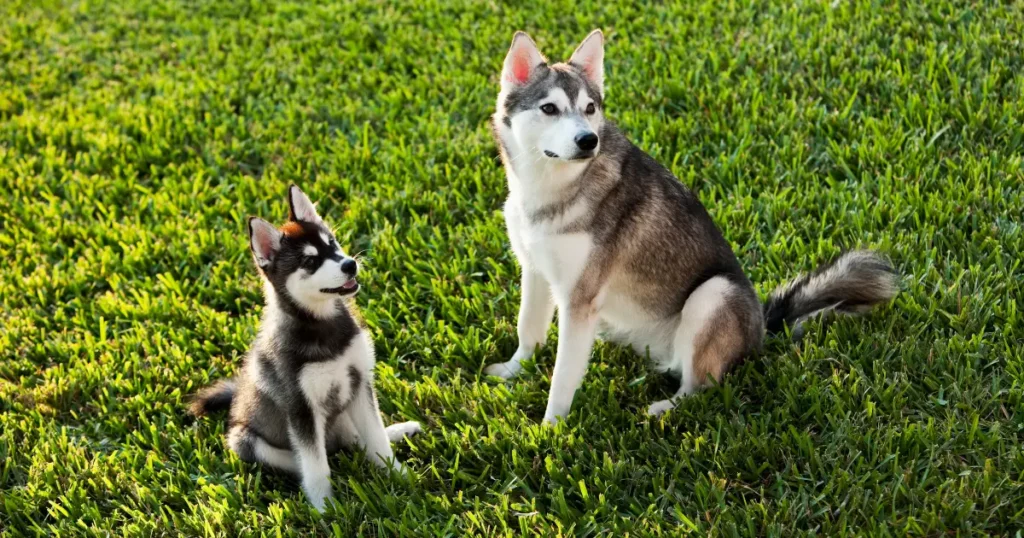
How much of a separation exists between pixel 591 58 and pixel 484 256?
1.69 m

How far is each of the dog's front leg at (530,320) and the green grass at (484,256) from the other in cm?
17

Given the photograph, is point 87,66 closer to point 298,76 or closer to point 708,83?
point 298,76

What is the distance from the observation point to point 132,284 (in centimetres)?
601

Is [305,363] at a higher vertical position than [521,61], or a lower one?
lower

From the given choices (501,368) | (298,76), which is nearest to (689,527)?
(501,368)

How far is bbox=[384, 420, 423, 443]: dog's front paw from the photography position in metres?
4.61

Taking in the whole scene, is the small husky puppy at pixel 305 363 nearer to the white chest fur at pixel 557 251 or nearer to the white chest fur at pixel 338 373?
the white chest fur at pixel 338 373

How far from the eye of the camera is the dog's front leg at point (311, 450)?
406cm

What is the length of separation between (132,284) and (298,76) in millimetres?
2576

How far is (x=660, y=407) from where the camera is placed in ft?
14.8

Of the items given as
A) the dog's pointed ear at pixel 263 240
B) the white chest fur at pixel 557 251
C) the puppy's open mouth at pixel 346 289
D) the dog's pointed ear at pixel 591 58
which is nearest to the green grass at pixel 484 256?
the white chest fur at pixel 557 251

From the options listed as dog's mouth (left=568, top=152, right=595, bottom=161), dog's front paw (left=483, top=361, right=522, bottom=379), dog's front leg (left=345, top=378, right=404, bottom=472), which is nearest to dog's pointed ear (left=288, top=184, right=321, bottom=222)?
dog's front leg (left=345, top=378, right=404, bottom=472)

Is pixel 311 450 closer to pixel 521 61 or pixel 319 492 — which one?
pixel 319 492

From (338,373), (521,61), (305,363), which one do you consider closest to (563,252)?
(521,61)
